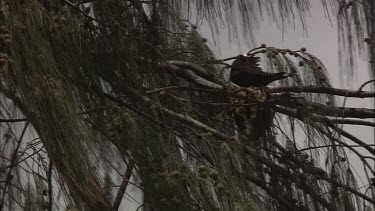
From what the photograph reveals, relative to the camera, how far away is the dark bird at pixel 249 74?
1.49m

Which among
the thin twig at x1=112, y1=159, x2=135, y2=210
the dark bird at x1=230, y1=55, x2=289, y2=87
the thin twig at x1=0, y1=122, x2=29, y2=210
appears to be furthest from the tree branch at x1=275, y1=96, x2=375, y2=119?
the thin twig at x1=0, y1=122, x2=29, y2=210

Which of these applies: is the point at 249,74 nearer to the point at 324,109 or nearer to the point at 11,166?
the point at 324,109

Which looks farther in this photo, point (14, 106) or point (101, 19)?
point (101, 19)

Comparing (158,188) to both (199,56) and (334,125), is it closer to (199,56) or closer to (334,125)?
(334,125)

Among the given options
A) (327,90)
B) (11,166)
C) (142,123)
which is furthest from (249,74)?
(11,166)

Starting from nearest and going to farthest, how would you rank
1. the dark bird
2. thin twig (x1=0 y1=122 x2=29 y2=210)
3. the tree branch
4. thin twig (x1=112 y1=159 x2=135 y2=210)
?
thin twig (x1=0 y1=122 x2=29 y2=210) → thin twig (x1=112 y1=159 x2=135 y2=210) → the tree branch → the dark bird

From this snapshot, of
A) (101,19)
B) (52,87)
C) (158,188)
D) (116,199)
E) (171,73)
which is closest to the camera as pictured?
(52,87)

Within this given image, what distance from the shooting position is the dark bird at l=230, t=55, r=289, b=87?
1490mm

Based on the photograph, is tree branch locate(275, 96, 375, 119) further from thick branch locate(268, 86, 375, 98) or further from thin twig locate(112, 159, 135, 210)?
thin twig locate(112, 159, 135, 210)

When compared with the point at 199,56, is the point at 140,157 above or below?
below

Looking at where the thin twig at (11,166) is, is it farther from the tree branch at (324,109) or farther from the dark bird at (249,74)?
the dark bird at (249,74)

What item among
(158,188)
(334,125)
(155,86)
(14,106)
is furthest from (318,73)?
(14,106)

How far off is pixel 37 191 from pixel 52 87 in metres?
0.32

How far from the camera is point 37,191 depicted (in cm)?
113
